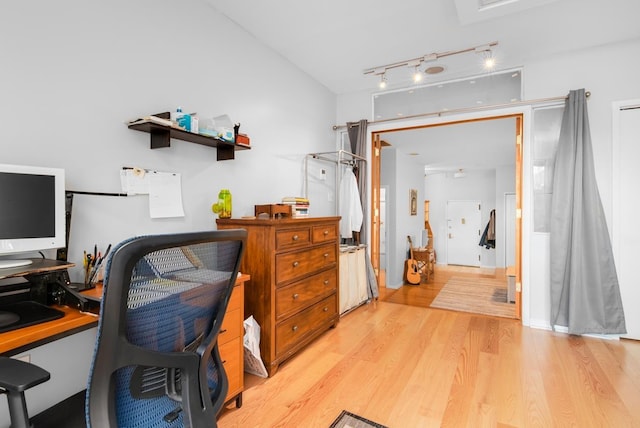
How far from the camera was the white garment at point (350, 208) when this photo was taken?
407 cm

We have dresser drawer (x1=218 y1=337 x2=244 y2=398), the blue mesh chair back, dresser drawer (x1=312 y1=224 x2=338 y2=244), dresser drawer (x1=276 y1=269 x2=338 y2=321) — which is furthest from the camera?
dresser drawer (x1=312 y1=224 x2=338 y2=244)

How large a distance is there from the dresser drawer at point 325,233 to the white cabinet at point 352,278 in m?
0.53

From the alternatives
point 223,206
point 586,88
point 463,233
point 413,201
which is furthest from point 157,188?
point 463,233

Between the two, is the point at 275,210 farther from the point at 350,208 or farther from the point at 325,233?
the point at 350,208

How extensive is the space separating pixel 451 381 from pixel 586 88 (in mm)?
3067

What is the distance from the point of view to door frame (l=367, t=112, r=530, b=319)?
11.6 ft

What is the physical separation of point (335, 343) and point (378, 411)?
1.02 meters

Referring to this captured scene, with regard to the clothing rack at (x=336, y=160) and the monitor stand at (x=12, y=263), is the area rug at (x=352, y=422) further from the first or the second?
the clothing rack at (x=336, y=160)

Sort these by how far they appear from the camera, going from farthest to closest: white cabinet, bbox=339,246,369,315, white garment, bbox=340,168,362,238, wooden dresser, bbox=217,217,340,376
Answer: white garment, bbox=340,168,362,238 → white cabinet, bbox=339,246,369,315 → wooden dresser, bbox=217,217,340,376

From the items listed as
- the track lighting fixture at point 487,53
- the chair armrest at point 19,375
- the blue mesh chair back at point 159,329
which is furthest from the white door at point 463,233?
the chair armrest at point 19,375

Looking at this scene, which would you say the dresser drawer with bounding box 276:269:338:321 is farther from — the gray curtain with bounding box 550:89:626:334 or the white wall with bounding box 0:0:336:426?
the gray curtain with bounding box 550:89:626:334

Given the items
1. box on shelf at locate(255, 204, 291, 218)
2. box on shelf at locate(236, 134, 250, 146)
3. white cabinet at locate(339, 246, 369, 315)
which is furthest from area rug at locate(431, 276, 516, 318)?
box on shelf at locate(236, 134, 250, 146)

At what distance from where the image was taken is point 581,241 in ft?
10.3

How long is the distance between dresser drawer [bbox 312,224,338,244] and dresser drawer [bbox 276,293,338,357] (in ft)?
1.88
